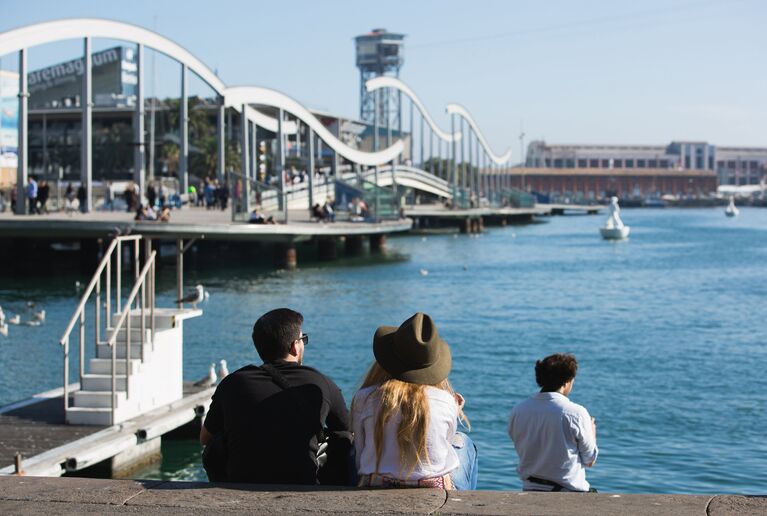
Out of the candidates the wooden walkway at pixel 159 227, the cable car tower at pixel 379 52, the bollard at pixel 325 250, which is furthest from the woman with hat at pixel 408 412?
the cable car tower at pixel 379 52

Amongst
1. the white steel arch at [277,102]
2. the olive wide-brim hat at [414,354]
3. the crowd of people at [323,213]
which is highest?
the white steel arch at [277,102]

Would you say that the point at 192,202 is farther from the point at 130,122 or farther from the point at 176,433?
the point at 176,433

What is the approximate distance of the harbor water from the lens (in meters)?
12.8

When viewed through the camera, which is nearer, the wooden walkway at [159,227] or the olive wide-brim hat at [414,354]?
the olive wide-brim hat at [414,354]

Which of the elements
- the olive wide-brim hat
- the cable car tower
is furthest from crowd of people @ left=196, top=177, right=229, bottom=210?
the cable car tower

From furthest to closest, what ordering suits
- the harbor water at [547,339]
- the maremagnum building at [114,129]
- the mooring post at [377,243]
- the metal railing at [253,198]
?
the maremagnum building at [114,129]
the mooring post at [377,243]
the metal railing at [253,198]
the harbor water at [547,339]

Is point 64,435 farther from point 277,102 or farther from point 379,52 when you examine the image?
point 379,52

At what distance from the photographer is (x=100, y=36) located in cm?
3712

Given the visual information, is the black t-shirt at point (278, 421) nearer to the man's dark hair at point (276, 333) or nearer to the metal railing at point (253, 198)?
the man's dark hair at point (276, 333)

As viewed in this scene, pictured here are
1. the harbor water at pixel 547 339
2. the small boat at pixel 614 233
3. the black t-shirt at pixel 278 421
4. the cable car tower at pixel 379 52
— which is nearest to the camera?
the black t-shirt at pixel 278 421

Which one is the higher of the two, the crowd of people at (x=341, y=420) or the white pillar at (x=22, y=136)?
the white pillar at (x=22, y=136)

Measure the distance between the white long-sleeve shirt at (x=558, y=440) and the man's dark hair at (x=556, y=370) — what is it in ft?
0.18

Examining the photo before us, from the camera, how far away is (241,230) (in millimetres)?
35531

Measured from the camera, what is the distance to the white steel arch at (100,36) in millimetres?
33344
